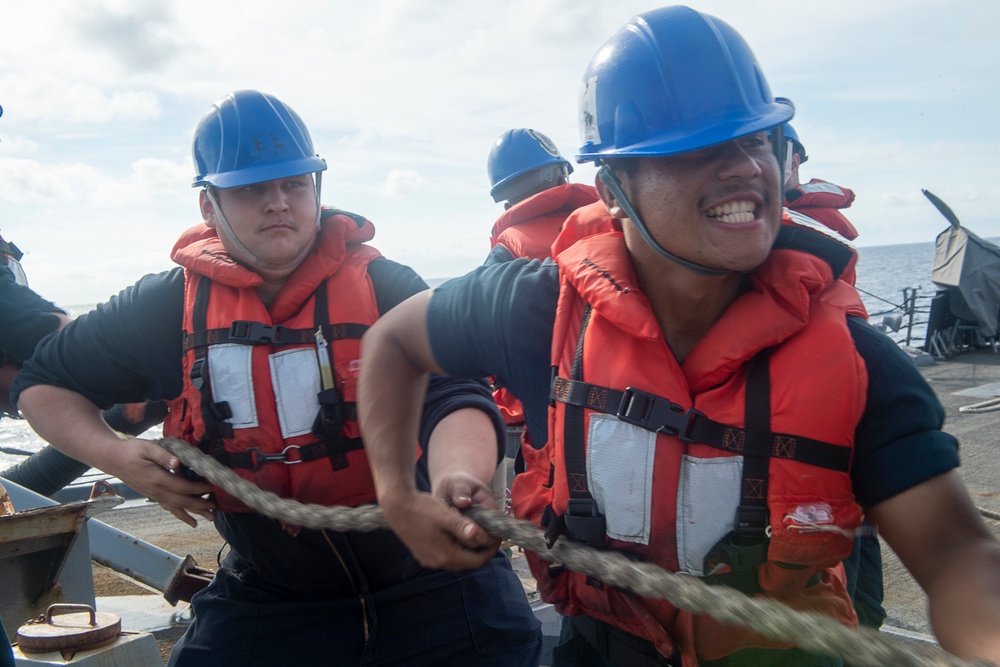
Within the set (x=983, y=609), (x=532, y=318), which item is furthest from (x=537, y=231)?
(x=983, y=609)

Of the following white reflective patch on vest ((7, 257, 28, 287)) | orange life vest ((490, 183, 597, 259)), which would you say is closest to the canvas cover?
orange life vest ((490, 183, 597, 259))

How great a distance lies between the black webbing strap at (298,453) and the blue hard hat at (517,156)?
3324 millimetres

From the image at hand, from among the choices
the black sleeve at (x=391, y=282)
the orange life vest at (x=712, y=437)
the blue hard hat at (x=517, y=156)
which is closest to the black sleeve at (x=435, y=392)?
the black sleeve at (x=391, y=282)

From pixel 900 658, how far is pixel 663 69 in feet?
4.16

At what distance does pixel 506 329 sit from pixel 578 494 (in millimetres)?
435

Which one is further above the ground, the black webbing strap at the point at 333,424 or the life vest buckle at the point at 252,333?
the life vest buckle at the point at 252,333

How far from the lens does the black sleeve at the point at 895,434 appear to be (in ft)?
5.24

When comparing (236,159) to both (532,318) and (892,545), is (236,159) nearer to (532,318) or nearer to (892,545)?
(532,318)

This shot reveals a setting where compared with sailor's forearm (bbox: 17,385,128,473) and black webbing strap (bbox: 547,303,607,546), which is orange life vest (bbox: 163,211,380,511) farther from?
black webbing strap (bbox: 547,303,607,546)

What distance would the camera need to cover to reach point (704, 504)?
1800mm

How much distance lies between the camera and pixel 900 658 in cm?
139

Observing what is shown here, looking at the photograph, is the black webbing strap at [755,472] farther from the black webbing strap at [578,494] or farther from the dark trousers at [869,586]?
the dark trousers at [869,586]

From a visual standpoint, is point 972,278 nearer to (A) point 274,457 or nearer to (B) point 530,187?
(B) point 530,187

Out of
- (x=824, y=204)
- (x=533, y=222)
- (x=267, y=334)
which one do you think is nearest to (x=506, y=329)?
(x=267, y=334)
